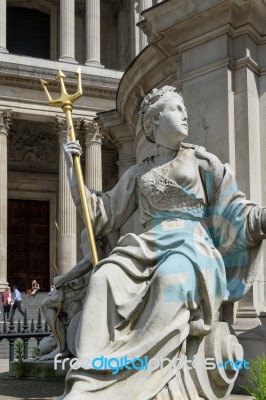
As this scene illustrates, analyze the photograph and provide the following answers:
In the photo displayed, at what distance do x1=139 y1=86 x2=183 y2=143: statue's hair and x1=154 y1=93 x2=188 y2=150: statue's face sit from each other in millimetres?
38

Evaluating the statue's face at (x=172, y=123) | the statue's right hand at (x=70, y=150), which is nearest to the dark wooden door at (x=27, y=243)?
the statue's right hand at (x=70, y=150)

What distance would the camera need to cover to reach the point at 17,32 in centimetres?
4269

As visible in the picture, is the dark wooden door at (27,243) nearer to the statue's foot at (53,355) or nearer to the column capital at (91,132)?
the column capital at (91,132)

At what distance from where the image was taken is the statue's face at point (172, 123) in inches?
203

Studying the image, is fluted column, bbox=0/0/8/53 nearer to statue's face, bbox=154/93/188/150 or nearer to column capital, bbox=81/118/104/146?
column capital, bbox=81/118/104/146

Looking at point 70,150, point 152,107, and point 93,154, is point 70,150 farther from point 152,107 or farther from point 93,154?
point 93,154

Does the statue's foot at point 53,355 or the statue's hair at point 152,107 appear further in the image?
the statue's foot at point 53,355

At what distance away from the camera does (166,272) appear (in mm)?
4539

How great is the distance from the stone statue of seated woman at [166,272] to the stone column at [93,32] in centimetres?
3400

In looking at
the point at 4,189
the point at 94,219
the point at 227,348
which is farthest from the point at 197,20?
the point at 4,189

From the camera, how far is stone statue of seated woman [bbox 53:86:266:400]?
14.4 ft

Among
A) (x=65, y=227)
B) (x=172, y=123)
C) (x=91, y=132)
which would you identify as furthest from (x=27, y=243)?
(x=172, y=123)

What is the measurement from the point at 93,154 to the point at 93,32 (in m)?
7.92

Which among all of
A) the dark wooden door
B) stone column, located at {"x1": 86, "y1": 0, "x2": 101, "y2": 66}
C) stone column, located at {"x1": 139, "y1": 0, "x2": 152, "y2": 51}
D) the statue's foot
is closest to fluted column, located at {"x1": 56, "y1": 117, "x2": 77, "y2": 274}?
the dark wooden door
